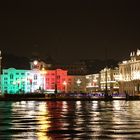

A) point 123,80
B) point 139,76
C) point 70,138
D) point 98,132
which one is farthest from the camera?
point 123,80

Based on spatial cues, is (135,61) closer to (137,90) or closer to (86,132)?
(137,90)

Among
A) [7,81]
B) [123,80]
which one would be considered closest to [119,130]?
[123,80]

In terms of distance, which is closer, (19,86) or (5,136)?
(5,136)

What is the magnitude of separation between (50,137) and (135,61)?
15914 centimetres

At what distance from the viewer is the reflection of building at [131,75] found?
172 meters

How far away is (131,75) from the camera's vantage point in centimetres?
17812

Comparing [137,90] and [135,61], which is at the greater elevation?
[135,61]

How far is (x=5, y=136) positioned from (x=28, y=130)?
273 cm

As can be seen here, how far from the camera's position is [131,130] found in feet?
74.0

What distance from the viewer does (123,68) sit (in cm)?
19088

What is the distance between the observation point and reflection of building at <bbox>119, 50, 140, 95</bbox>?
563 feet

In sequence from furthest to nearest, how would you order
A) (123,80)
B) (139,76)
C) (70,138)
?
(123,80) < (139,76) < (70,138)

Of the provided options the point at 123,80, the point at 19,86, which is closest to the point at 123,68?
the point at 123,80

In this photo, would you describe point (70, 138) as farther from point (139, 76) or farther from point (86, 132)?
point (139, 76)
